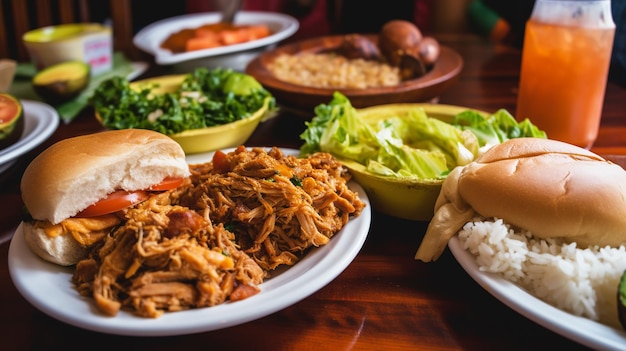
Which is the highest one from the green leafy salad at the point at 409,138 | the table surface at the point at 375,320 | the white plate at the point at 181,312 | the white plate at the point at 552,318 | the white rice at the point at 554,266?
the green leafy salad at the point at 409,138

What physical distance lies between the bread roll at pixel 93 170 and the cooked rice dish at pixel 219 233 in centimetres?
8

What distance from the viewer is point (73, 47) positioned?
290cm

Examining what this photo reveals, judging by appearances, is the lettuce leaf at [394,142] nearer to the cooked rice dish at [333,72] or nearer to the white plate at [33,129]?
the cooked rice dish at [333,72]

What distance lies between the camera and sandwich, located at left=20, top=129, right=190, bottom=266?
4.07 feet

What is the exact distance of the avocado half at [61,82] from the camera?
8.18 ft

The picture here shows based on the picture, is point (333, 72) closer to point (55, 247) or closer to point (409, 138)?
point (409, 138)

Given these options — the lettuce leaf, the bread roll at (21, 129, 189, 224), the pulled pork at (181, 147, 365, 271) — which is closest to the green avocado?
the bread roll at (21, 129, 189, 224)

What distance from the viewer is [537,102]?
1.95 metres

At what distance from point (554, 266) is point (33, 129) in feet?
6.56

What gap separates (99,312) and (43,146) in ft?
4.63

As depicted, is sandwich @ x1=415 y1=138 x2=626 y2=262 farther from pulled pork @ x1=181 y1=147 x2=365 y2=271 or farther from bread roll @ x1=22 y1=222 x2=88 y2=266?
bread roll @ x1=22 y1=222 x2=88 y2=266

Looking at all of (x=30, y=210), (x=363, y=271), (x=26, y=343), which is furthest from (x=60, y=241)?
(x=363, y=271)

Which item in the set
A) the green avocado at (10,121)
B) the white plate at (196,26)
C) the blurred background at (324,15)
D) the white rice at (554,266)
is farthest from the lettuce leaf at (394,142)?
the blurred background at (324,15)

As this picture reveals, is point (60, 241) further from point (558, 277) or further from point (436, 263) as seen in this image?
point (558, 277)
